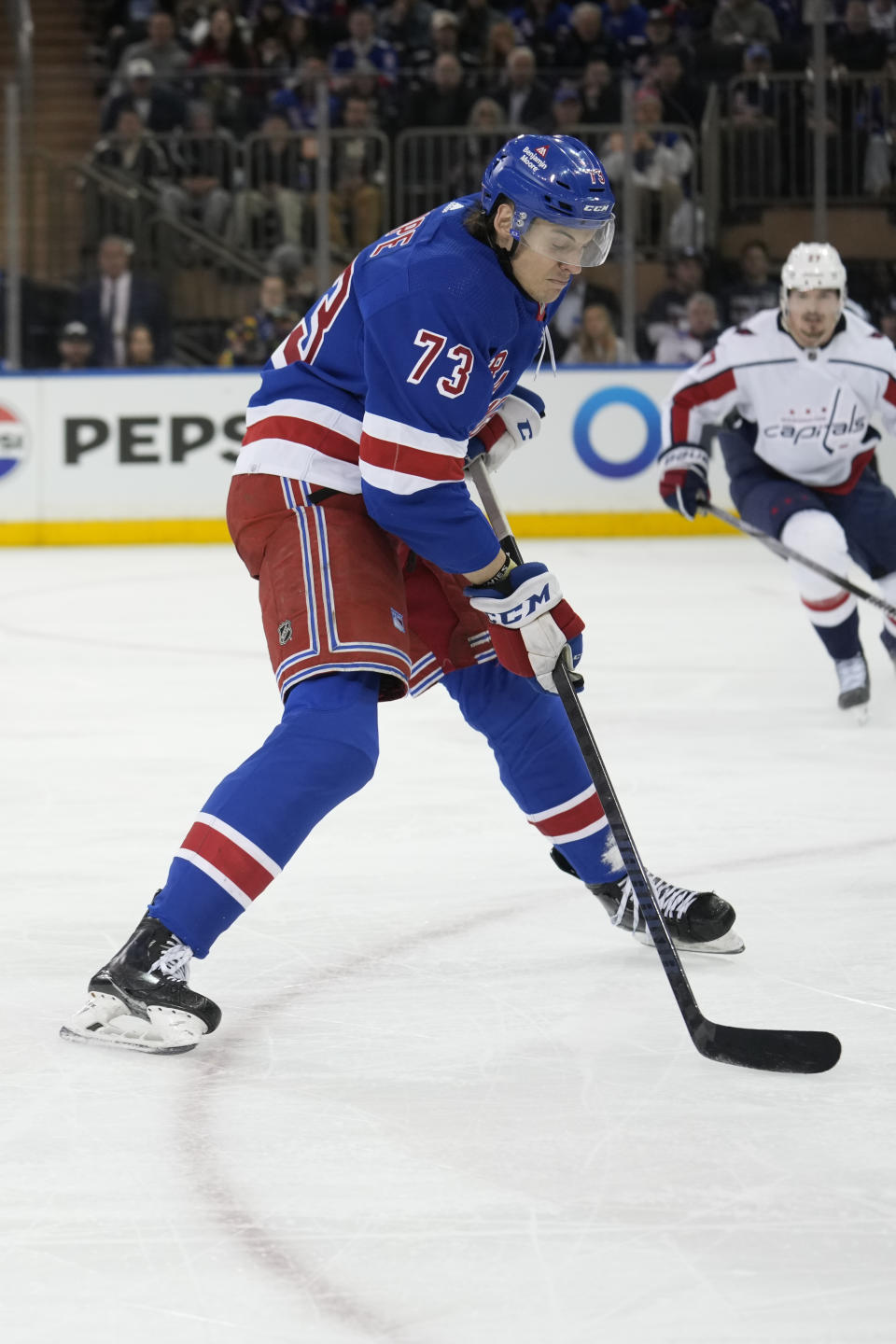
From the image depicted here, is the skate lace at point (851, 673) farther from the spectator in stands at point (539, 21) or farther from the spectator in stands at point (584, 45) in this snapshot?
the spectator in stands at point (539, 21)

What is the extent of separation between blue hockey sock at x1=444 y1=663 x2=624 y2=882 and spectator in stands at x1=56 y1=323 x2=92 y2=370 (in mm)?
6512

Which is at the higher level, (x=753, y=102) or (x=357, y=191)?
(x=753, y=102)

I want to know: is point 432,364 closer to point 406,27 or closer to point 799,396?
point 799,396

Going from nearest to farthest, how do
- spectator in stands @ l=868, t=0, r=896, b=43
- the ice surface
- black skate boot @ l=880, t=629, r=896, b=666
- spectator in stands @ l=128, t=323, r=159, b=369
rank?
the ice surface → black skate boot @ l=880, t=629, r=896, b=666 → spectator in stands @ l=128, t=323, r=159, b=369 → spectator in stands @ l=868, t=0, r=896, b=43

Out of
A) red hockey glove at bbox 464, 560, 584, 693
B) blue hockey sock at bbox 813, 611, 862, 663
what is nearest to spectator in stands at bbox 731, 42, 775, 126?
blue hockey sock at bbox 813, 611, 862, 663

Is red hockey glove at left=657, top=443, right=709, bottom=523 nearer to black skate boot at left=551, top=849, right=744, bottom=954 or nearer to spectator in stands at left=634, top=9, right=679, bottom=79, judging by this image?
black skate boot at left=551, top=849, right=744, bottom=954

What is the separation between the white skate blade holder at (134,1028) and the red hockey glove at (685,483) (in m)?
2.97

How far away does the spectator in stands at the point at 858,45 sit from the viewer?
9.83 meters

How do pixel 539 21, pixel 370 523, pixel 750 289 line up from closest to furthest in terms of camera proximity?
pixel 370 523
pixel 750 289
pixel 539 21

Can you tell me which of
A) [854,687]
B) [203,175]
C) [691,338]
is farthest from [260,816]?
[203,175]

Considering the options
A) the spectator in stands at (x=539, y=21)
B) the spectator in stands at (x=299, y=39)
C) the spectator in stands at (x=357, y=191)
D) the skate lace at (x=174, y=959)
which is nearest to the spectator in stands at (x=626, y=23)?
the spectator in stands at (x=539, y=21)

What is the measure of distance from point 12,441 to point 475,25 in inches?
152

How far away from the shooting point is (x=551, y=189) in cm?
232

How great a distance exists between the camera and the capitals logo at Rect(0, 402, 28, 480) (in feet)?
28.9
